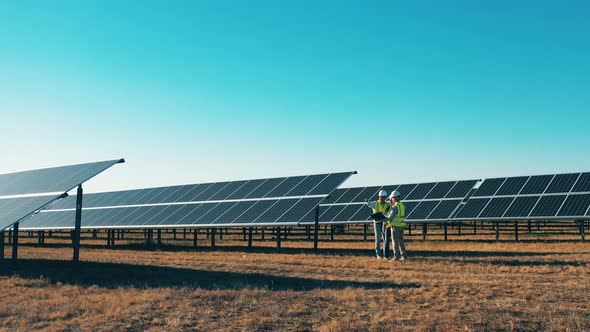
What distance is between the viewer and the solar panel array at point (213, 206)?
22203mm

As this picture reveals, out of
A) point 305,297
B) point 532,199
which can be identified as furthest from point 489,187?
point 305,297

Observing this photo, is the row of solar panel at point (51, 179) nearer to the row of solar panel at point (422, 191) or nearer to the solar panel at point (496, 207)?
the solar panel at point (496, 207)

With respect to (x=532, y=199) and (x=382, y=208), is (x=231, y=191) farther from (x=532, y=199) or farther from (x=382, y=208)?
(x=532, y=199)

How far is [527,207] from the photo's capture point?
84.8 feet

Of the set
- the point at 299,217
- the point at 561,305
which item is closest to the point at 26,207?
the point at 299,217

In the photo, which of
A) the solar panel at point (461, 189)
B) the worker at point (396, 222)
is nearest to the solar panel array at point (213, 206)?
the worker at point (396, 222)

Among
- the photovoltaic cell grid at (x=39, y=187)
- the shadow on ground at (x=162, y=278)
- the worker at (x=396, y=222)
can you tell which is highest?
the photovoltaic cell grid at (x=39, y=187)

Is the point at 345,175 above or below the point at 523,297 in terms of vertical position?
above

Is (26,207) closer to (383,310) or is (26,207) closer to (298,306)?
(298,306)

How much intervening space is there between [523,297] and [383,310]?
2.62 metres

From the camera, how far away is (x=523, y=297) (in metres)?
8.98

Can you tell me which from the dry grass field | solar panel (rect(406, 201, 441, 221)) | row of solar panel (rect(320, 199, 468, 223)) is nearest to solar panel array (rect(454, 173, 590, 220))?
row of solar panel (rect(320, 199, 468, 223))

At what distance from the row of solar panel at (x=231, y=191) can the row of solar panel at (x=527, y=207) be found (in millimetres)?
7379

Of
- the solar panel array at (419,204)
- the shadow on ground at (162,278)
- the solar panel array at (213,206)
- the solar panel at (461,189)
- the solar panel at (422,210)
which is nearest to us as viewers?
the shadow on ground at (162,278)
